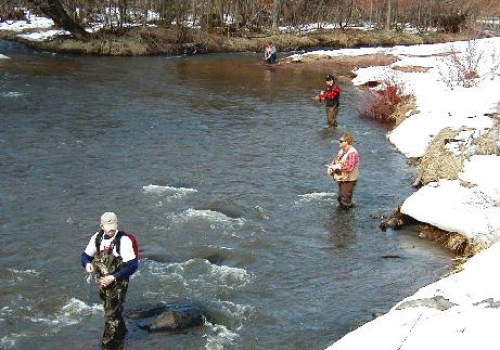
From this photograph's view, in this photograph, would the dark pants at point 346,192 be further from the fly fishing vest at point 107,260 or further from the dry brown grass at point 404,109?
the dry brown grass at point 404,109

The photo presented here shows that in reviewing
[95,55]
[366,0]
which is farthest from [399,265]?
[366,0]

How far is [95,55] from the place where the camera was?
42.8 metres

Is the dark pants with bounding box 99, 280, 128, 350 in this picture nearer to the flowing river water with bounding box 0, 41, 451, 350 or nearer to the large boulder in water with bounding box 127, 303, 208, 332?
the flowing river water with bounding box 0, 41, 451, 350

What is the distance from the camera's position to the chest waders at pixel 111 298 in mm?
7980

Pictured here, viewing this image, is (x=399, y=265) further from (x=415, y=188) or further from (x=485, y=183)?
(x=415, y=188)

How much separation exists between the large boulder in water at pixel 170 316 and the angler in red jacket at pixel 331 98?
1358cm

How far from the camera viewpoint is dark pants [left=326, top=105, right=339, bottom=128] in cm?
2259

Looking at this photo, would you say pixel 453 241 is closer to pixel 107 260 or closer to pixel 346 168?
pixel 346 168

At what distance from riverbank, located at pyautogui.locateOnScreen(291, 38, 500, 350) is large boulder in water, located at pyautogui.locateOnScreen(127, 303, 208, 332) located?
241 centimetres

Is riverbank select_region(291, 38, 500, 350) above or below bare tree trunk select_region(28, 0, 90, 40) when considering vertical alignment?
below

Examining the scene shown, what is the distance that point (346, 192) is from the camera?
14.2 meters

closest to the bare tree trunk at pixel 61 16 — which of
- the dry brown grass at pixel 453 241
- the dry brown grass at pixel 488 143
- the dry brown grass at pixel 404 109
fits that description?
the dry brown grass at pixel 404 109

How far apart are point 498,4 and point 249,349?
271ft

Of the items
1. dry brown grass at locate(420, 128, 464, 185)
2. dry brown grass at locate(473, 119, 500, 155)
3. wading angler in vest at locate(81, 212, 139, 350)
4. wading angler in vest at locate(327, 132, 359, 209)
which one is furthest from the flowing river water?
dry brown grass at locate(473, 119, 500, 155)
